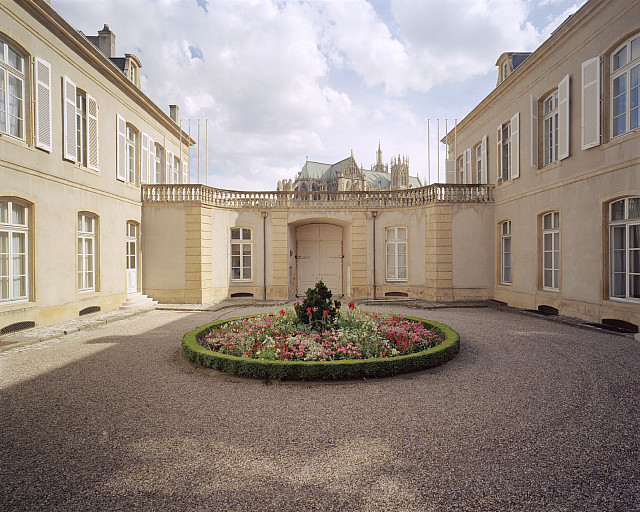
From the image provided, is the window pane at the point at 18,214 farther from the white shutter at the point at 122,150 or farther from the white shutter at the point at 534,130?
the white shutter at the point at 534,130

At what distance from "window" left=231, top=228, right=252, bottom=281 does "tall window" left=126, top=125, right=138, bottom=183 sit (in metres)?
3.86

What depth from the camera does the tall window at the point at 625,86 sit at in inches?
288

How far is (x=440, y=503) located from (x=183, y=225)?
11.9 m

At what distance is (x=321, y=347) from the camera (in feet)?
17.8

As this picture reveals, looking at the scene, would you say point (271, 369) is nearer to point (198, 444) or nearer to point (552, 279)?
point (198, 444)

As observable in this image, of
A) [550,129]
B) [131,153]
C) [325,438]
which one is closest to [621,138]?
[550,129]

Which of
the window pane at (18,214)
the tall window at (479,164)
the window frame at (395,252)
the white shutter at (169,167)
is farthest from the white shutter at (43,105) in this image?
the tall window at (479,164)

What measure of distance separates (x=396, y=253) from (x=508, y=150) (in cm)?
512

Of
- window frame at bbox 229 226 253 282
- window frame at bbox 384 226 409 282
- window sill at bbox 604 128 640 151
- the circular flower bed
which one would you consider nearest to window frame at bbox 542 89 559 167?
window sill at bbox 604 128 640 151

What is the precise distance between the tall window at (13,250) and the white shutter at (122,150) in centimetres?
394

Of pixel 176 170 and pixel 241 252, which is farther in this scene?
pixel 176 170

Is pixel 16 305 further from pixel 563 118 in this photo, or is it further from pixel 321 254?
pixel 563 118

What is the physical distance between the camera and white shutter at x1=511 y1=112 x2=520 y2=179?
37.4 ft

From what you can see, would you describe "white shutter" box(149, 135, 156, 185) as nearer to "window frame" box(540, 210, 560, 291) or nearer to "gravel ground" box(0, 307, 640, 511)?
"gravel ground" box(0, 307, 640, 511)
